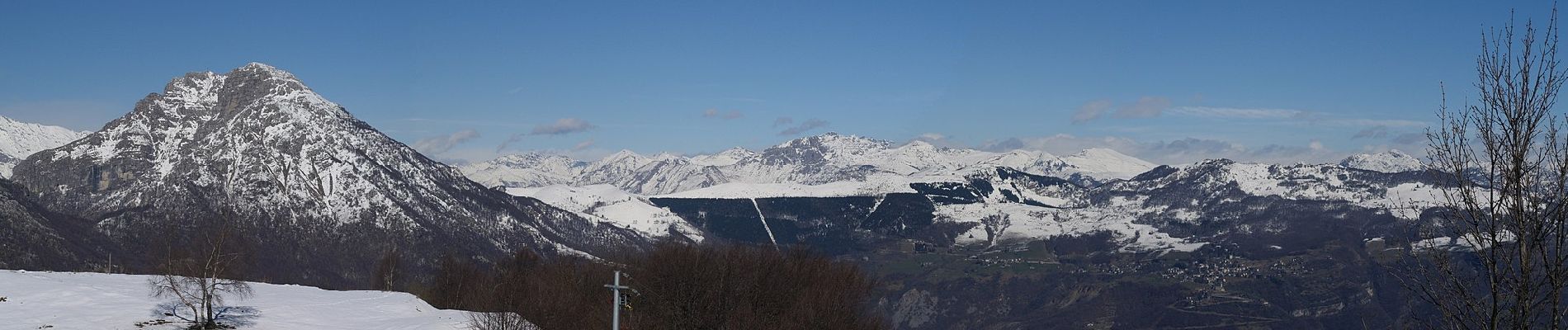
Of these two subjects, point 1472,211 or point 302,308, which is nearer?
point 1472,211

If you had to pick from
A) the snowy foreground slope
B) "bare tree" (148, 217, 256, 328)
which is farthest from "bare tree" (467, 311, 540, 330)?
"bare tree" (148, 217, 256, 328)

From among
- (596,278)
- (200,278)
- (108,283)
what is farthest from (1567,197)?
(596,278)

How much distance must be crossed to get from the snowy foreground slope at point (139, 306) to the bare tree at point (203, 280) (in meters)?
Result: 1.60

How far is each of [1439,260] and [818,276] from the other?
10772 centimetres

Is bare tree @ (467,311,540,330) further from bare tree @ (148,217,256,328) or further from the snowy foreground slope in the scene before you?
bare tree @ (148,217,256,328)

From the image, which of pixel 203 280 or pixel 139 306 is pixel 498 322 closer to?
pixel 203 280

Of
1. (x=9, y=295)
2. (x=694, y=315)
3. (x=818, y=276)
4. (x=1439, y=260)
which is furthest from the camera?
(x=818, y=276)

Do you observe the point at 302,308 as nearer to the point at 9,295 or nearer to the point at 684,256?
the point at 9,295

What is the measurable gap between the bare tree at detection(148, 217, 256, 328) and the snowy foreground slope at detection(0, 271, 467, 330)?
5.24 feet

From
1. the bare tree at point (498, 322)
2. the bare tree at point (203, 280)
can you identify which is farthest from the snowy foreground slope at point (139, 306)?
the bare tree at point (203, 280)

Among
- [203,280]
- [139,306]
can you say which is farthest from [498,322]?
[139,306]

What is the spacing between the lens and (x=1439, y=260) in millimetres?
23531

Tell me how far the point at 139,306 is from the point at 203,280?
11.0 m

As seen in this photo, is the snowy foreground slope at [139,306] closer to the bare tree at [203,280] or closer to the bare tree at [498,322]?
the bare tree at [498,322]
